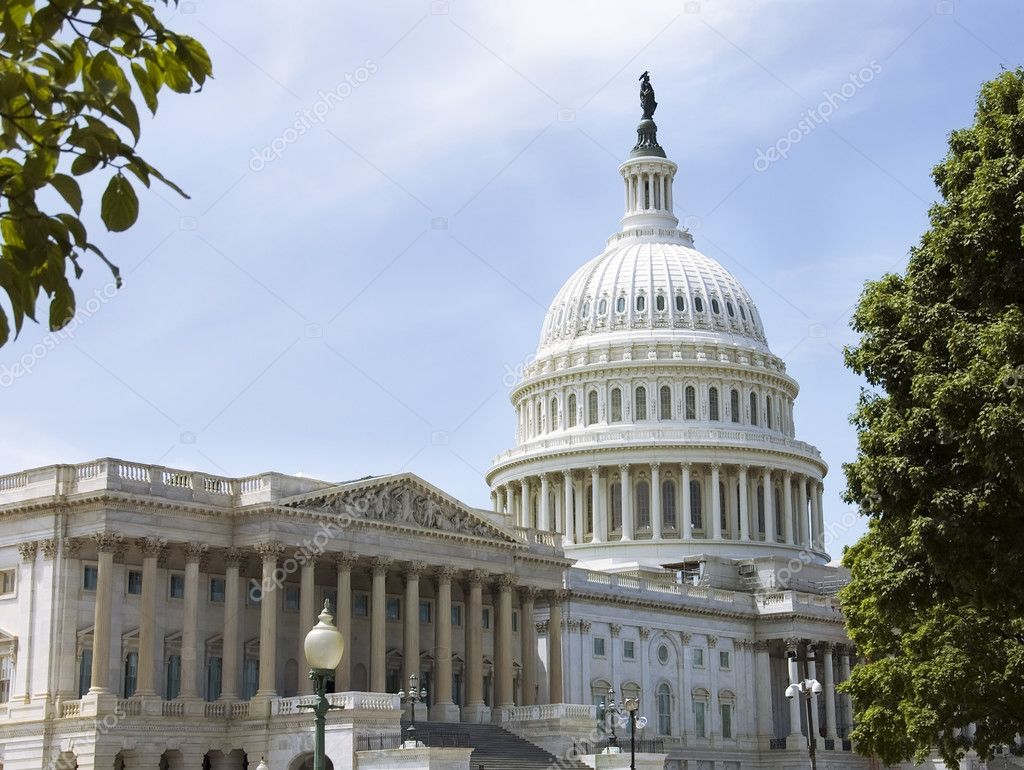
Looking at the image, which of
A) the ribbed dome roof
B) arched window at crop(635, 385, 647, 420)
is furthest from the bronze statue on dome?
arched window at crop(635, 385, 647, 420)

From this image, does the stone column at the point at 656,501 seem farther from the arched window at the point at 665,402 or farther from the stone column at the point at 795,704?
the stone column at the point at 795,704

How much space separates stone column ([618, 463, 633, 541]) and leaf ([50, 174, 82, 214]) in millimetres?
117497

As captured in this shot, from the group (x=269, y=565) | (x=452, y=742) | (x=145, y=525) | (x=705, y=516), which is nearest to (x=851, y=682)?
(x=452, y=742)

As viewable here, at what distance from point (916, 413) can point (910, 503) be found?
2.17 metres

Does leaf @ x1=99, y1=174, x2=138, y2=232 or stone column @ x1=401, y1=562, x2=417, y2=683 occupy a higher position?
stone column @ x1=401, y1=562, x2=417, y2=683

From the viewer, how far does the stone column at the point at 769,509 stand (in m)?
128

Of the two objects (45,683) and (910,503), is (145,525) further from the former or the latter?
(910,503)

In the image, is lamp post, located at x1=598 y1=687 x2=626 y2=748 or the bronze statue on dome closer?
lamp post, located at x1=598 y1=687 x2=626 y2=748

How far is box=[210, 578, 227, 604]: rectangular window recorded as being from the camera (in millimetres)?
77500

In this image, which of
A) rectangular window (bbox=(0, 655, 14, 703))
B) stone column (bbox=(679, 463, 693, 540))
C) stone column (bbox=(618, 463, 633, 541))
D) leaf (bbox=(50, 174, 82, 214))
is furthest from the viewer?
stone column (bbox=(618, 463, 633, 541))

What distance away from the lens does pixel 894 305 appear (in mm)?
38188

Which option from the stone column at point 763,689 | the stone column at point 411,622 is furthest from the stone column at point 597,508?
the stone column at point 411,622

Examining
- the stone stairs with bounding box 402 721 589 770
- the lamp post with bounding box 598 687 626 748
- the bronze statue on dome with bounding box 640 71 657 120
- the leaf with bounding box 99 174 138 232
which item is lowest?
the stone stairs with bounding box 402 721 589 770

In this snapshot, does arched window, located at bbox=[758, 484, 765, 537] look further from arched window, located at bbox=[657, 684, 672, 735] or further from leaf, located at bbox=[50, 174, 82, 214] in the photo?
leaf, located at bbox=[50, 174, 82, 214]
